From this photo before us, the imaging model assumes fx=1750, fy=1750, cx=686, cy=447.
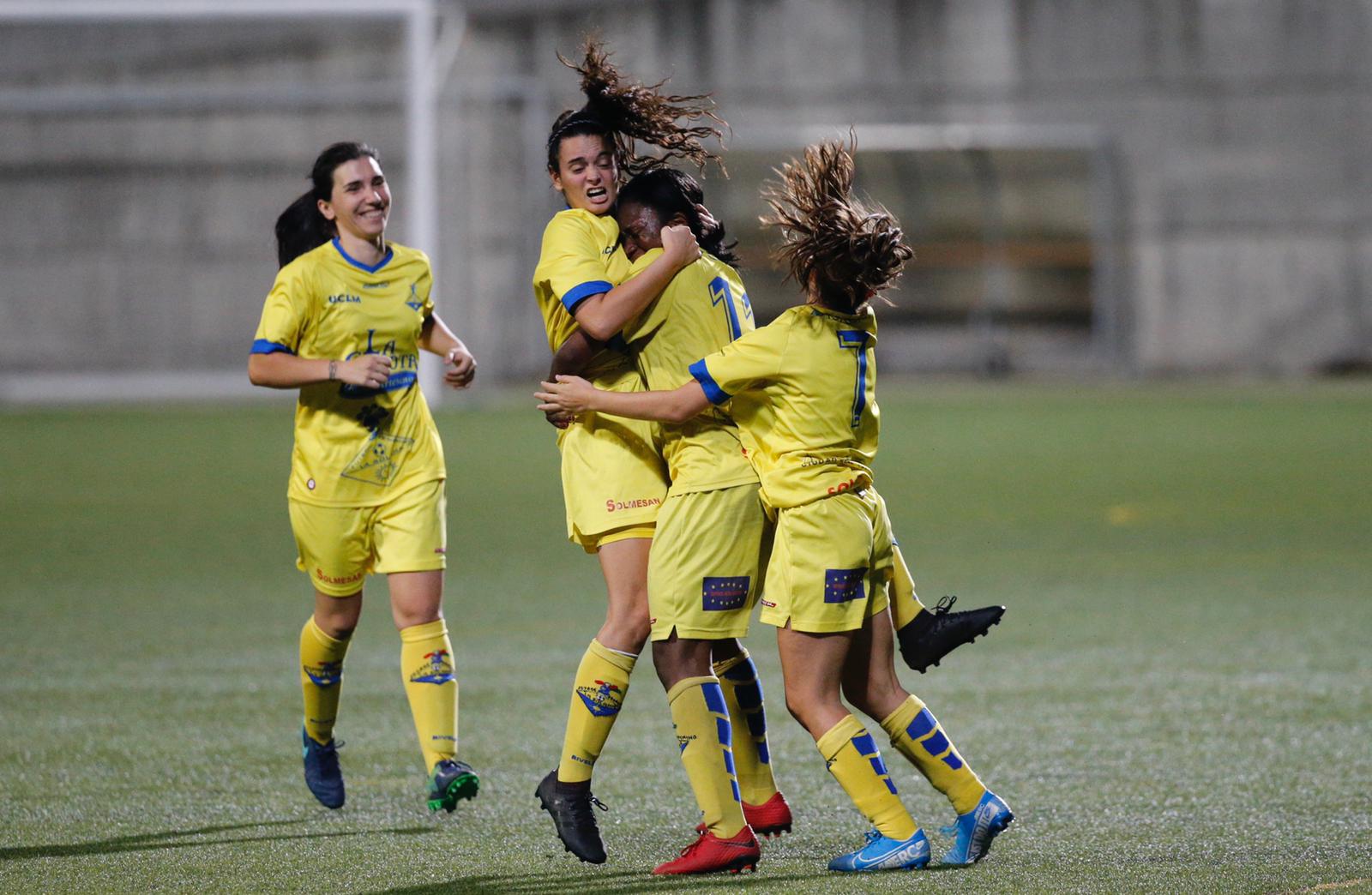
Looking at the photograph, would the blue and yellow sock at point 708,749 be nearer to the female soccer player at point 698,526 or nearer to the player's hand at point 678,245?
the female soccer player at point 698,526

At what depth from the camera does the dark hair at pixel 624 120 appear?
428 centimetres

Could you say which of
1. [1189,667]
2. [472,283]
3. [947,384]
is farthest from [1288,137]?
[1189,667]

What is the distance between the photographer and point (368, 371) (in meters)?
4.69

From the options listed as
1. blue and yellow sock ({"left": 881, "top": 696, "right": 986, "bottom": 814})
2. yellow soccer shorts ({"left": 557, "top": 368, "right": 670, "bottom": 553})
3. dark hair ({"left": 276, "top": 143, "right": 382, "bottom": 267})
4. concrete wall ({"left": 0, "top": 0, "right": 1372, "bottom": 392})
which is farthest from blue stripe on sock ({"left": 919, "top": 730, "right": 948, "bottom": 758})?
concrete wall ({"left": 0, "top": 0, "right": 1372, "bottom": 392})

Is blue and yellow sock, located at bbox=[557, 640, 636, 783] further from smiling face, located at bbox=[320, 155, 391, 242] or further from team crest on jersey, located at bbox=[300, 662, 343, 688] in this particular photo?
smiling face, located at bbox=[320, 155, 391, 242]

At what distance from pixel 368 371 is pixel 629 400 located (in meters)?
1.01

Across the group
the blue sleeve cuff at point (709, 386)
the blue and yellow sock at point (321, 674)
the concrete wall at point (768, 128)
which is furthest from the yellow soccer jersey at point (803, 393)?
the concrete wall at point (768, 128)

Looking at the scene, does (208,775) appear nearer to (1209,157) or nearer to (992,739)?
(992,739)

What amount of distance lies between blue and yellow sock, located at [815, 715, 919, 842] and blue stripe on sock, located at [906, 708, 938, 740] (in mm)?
98

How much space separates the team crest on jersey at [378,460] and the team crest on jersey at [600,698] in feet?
3.48

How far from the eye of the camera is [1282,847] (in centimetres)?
409

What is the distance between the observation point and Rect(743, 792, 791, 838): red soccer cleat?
14.3 ft

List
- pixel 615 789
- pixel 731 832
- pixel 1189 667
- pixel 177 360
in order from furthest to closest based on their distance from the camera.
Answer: pixel 177 360, pixel 1189 667, pixel 615 789, pixel 731 832

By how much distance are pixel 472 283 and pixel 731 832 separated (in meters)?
23.7
